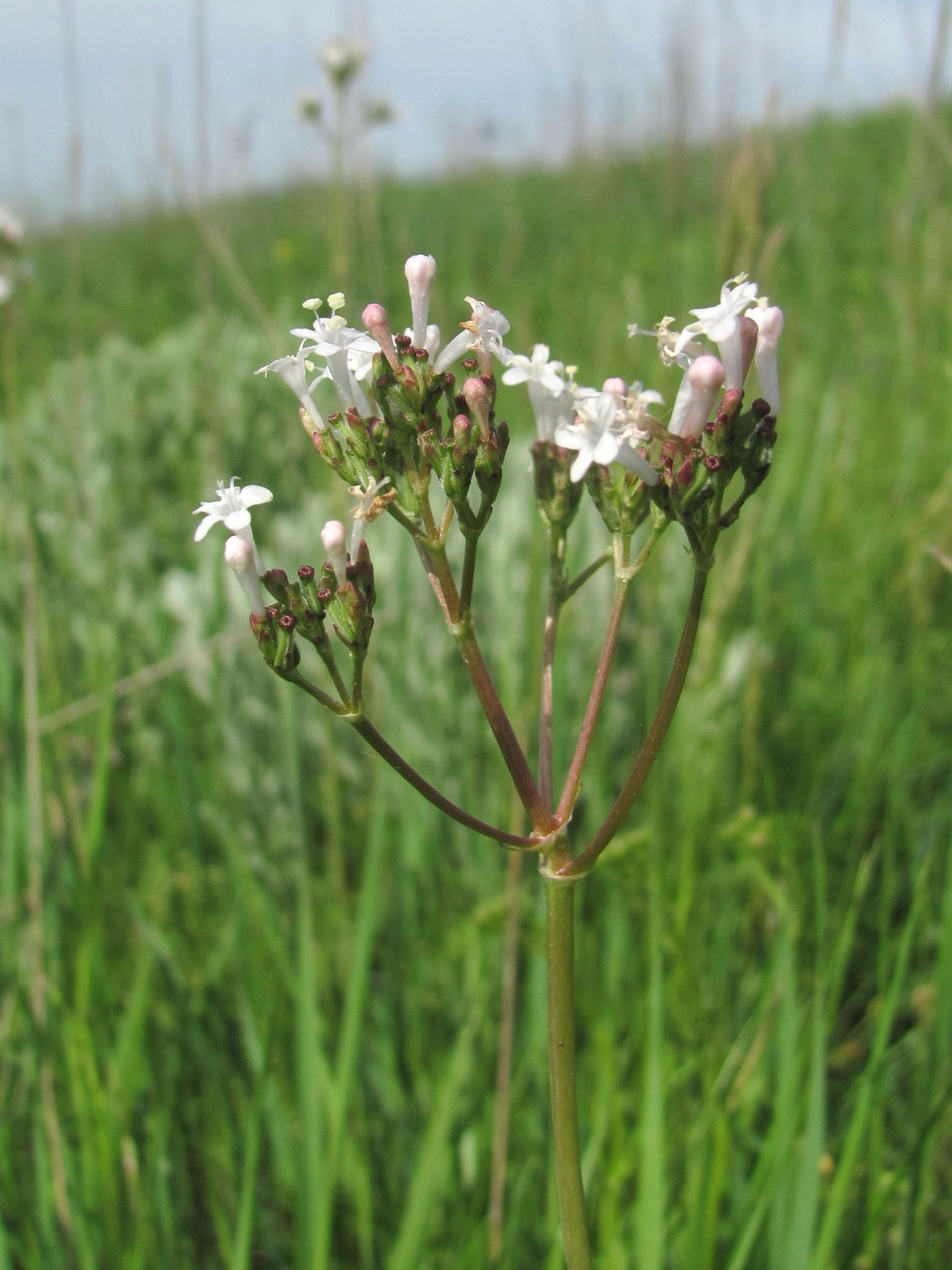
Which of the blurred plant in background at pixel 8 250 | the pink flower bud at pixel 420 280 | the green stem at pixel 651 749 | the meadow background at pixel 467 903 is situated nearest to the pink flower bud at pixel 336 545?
the pink flower bud at pixel 420 280

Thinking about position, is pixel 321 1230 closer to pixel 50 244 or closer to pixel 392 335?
pixel 392 335

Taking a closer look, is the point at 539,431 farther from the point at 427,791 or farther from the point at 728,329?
the point at 427,791

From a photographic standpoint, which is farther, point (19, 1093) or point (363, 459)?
point (19, 1093)

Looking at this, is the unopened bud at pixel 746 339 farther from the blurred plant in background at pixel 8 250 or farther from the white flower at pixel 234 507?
the blurred plant in background at pixel 8 250

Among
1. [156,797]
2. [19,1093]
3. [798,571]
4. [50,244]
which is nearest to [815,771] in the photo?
[798,571]

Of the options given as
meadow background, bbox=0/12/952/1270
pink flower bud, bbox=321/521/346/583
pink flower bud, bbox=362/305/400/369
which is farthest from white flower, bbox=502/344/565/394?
meadow background, bbox=0/12/952/1270

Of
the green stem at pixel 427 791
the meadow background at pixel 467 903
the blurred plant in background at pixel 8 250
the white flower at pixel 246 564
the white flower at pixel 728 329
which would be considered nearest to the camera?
the green stem at pixel 427 791

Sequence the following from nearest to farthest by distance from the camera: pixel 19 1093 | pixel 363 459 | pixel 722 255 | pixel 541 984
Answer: pixel 363 459 → pixel 541 984 → pixel 19 1093 → pixel 722 255

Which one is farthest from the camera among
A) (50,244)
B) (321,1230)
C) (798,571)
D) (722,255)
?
(50,244)
